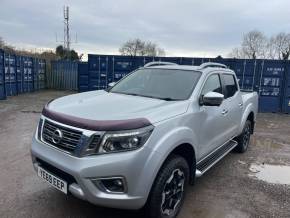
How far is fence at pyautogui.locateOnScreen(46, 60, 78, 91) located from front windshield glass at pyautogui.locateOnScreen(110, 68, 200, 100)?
1571 centimetres

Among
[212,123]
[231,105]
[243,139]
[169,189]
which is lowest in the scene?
[243,139]

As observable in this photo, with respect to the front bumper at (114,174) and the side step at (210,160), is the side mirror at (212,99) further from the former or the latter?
the front bumper at (114,174)

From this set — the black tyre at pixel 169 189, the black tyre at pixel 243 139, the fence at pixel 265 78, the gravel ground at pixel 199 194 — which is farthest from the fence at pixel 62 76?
the black tyre at pixel 169 189

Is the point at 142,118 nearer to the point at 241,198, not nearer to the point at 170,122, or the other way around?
the point at 170,122

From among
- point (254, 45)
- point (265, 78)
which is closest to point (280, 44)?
point (254, 45)

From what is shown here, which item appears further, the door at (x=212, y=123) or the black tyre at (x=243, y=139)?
the black tyre at (x=243, y=139)

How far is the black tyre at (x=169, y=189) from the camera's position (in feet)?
8.82

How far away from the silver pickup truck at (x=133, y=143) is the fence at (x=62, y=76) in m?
16.3

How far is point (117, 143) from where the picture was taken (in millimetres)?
2447

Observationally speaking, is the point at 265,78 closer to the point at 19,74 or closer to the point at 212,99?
the point at 212,99

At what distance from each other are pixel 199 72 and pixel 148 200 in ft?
6.68

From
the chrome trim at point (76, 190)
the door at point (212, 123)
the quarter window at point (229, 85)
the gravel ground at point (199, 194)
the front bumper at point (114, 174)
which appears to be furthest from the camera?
the quarter window at point (229, 85)

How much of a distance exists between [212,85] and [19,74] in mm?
14213

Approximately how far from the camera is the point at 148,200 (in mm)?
2697
